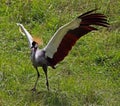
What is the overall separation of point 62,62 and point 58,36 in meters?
1.19

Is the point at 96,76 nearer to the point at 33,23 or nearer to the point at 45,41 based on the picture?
the point at 45,41

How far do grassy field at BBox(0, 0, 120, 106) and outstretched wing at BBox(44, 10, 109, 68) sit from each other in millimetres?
417

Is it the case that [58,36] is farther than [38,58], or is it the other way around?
[38,58]

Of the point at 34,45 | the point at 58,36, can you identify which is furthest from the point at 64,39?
the point at 34,45

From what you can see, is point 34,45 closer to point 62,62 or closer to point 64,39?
point 64,39

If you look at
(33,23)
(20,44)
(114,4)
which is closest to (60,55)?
(20,44)

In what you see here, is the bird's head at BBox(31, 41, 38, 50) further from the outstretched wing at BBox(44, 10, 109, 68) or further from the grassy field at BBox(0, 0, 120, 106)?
the grassy field at BBox(0, 0, 120, 106)

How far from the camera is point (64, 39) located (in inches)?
238

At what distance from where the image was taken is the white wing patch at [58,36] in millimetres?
5863

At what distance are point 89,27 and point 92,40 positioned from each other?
1800mm

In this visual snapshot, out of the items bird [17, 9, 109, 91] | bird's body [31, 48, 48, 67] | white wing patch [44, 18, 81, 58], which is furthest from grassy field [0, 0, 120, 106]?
white wing patch [44, 18, 81, 58]

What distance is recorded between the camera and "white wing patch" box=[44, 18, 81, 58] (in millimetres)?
5863

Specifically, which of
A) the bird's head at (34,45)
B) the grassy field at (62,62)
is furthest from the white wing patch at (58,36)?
the grassy field at (62,62)

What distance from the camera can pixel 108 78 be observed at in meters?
6.79
